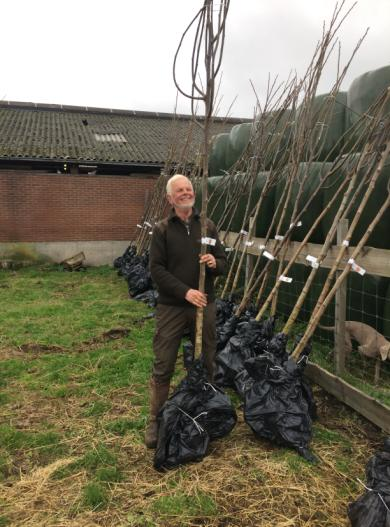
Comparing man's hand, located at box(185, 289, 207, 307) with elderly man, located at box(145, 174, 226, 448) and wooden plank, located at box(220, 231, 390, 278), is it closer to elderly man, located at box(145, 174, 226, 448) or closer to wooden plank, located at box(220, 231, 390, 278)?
elderly man, located at box(145, 174, 226, 448)

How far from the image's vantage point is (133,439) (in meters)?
3.00

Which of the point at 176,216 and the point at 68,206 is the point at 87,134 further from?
the point at 176,216

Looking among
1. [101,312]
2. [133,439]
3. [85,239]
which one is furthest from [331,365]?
[85,239]

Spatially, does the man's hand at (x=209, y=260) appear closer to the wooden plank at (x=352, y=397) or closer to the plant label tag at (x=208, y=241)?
Result: the plant label tag at (x=208, y=241)

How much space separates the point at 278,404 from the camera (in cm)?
279

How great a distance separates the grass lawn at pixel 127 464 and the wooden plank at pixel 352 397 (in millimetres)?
77

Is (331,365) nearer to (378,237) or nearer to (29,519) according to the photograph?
(378,237)

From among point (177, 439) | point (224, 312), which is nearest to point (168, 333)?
point (177, 439)

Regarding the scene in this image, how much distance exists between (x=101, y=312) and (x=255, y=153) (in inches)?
131

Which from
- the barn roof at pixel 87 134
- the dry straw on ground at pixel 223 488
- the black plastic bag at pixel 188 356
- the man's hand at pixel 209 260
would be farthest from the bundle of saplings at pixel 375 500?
the barn roof at pixel 87 134

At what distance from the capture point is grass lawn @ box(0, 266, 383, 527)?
2.28 m

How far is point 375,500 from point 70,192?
10995 millimetres

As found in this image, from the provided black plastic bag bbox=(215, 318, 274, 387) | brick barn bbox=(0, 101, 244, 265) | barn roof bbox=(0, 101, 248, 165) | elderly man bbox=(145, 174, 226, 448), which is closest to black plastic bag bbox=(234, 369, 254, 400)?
black plastic bag bbox=(215, 318, 274, 387)

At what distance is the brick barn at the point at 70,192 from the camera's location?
11328mm
